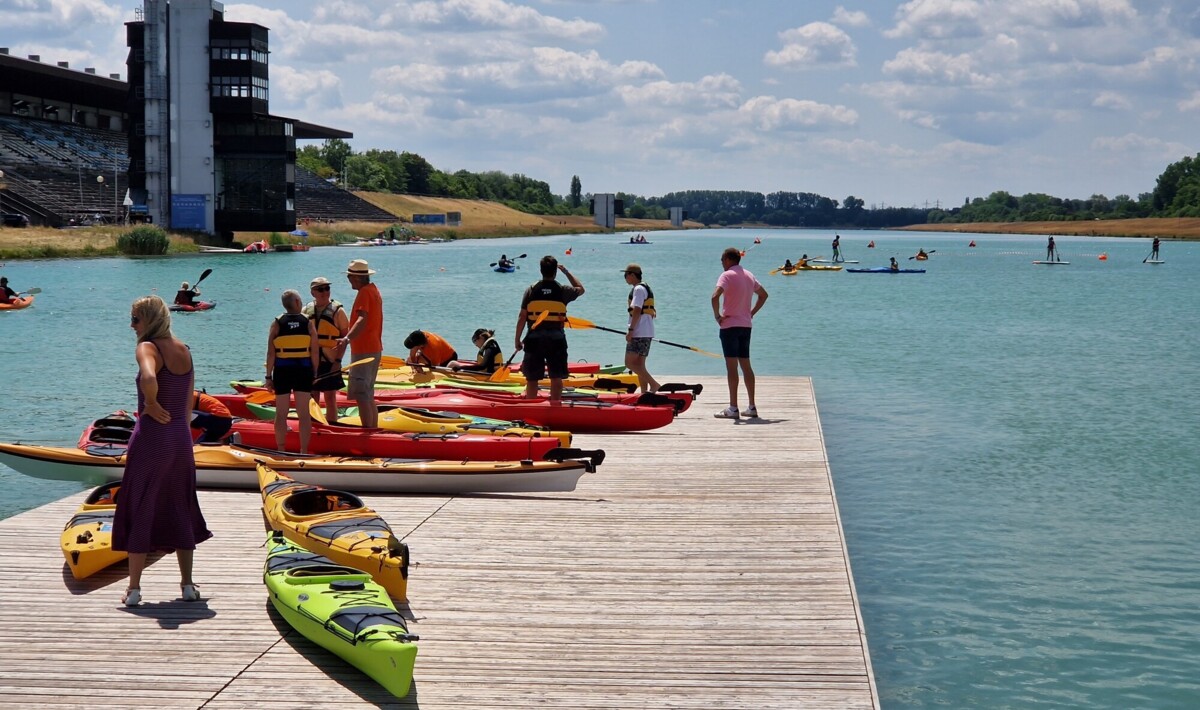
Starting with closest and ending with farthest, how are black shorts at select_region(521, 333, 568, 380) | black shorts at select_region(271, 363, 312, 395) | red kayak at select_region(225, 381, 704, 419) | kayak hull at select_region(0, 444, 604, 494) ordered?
kayak hull at select_region(0, 444, 604, 494) < black shorts at select_region(271, 363, 312, 395) < black shorts at select_region(521, 333, 568, 380) < red kayak at select_region(225, 381, 704, 419)

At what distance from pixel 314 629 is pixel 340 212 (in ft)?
482

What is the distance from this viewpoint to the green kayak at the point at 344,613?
22.2 feet

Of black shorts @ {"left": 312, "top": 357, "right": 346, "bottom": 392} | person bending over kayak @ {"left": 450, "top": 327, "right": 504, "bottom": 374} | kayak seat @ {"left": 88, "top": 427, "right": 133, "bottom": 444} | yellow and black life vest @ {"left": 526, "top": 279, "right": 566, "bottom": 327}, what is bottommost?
kayak seat @ {"left": 88, "top": 427, "right": 133, "bottom": 444}

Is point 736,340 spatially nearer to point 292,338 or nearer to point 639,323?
point 639,323

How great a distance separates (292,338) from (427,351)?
7802mm

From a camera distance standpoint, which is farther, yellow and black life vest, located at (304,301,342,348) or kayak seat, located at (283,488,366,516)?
yellow and black life vest, located at (304,301,342,348)

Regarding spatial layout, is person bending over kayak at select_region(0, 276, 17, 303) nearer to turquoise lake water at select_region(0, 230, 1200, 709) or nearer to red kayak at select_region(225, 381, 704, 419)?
turquoise lake water at select_region(0, 230, 1200, 709)

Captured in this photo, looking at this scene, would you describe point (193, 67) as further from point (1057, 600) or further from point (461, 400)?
point (1057, 600)

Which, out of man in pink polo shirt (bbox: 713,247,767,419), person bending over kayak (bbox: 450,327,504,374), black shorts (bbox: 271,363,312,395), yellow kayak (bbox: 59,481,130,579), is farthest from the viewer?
person bending over kayak (bbox: 450,327,504,374)

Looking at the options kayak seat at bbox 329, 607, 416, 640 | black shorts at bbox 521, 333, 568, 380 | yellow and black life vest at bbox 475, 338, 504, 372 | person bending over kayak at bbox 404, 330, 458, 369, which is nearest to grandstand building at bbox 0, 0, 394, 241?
person bending over kayak at bbox 404, 330, 458, 369

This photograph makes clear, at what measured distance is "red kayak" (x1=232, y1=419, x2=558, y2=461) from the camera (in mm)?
13383

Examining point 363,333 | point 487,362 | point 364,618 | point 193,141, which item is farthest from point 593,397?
point 193,141

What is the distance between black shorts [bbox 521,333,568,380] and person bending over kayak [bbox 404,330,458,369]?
4.21 m

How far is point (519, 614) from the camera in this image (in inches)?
329
